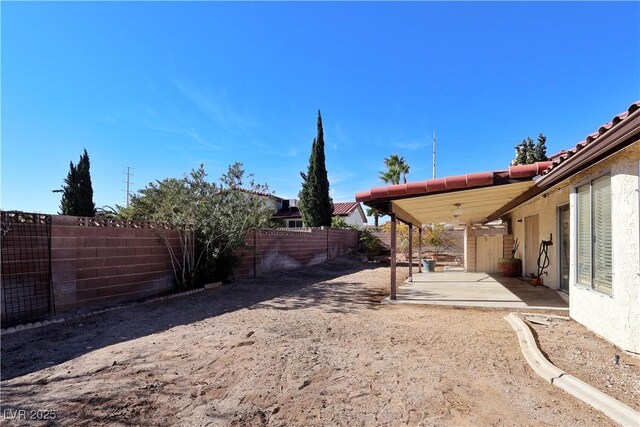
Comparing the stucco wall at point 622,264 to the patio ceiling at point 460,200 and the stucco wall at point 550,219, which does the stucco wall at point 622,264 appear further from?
the stucco wall at point 550,219

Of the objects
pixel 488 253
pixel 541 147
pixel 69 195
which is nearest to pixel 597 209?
pixel 488 253

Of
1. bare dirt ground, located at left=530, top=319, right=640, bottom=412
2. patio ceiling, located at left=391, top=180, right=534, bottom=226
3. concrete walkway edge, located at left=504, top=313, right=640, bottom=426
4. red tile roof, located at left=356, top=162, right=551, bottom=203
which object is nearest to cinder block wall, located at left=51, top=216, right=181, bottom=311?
patio ceiling, located at left=391, top=180, right=534, bottom=226

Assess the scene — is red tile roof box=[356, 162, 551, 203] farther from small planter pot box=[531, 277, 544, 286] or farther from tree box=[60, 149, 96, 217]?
tree box=[60, 149, 96, 217]

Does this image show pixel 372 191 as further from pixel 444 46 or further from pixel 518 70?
pixel 518 70

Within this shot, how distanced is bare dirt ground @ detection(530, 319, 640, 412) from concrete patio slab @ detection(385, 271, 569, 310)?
201 cm

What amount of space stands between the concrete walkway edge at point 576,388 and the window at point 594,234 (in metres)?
1.32

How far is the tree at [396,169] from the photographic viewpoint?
32719 mm

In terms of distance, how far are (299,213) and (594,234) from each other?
28478mm

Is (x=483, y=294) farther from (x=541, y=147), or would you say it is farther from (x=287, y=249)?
(x=541, y=147)

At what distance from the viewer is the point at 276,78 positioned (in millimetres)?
12062

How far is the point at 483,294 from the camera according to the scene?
875 cm

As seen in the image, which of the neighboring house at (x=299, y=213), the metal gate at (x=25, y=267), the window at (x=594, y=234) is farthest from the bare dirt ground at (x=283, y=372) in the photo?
the neighboring house at (x=299, y=213)

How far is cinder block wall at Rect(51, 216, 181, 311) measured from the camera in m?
6.86

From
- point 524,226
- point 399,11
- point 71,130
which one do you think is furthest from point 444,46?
point 71,130
